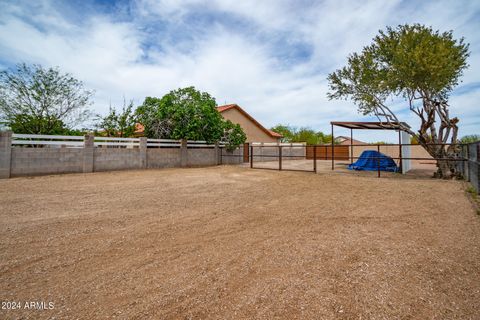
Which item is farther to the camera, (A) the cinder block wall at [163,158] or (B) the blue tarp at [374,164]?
(A) the cinder block wall at [163,158]

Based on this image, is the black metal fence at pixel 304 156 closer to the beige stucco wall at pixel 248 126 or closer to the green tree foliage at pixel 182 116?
the green tree foliage at pixel 182 116

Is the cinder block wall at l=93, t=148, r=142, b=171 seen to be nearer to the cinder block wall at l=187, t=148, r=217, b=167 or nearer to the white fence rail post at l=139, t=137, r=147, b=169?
the white fence rail post at l=139, t=137, r=147, b=169

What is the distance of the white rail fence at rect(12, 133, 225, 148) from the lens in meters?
8.25

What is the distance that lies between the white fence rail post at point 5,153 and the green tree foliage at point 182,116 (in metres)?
6.24

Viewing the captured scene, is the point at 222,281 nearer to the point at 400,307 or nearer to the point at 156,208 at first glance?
the point at 400,307

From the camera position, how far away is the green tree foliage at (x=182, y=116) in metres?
12.9

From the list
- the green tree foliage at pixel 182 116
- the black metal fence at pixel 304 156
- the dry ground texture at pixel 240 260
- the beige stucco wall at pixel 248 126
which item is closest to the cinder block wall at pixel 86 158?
the green tree foliage at pixel 182 116

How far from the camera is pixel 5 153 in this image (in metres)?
7.76

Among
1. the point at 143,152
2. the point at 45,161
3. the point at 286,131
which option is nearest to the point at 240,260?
the point at 45,161

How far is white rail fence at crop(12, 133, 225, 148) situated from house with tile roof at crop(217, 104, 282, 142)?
567 cm

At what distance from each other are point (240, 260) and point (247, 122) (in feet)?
68.3

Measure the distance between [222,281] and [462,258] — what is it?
2.54 meters

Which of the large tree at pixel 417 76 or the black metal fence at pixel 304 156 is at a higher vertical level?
the large tree at pixel 417 76

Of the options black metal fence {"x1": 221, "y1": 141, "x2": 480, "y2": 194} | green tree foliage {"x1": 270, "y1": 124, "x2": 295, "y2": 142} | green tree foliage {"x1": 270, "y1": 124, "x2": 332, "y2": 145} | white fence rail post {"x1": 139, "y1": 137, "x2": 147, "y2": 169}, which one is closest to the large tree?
black metal fence {"x1": 221, "y1": 141, "x2": 480, "y2": 194}
